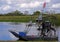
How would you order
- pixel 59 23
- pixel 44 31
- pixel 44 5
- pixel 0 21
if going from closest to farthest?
1. pixel 44 5
2. pixel 44 31
3. pixel 59 23
4. pixel 0 21

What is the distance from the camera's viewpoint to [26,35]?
17.0m

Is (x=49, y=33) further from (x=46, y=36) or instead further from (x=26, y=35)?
(x=26, y=35)

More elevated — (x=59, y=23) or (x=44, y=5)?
(x=44, y=5)

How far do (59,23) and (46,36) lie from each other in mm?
18306

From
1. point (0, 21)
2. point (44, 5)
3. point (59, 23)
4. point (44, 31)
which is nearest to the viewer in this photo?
point (44, 5)

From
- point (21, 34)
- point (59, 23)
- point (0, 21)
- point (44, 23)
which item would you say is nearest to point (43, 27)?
point (44, 23)

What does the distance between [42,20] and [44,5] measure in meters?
1.48

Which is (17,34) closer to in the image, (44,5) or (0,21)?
(44,5)

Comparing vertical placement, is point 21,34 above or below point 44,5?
below

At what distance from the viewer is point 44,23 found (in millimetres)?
16984

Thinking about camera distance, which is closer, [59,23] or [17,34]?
[17,34]

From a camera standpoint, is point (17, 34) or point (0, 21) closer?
point (17, 34)

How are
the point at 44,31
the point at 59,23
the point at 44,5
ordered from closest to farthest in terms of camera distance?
the point at 44,5, the point at 44,31, the point at 59,23

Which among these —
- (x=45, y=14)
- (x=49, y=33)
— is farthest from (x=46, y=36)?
(x=45, y=14)
